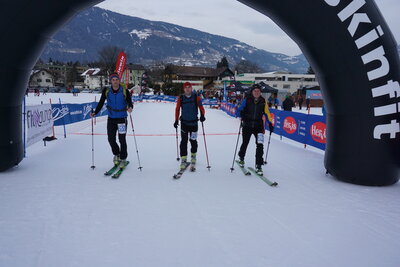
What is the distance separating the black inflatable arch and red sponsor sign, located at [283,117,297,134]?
4.26 m

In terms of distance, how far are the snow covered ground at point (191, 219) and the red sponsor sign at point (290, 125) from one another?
3.69m

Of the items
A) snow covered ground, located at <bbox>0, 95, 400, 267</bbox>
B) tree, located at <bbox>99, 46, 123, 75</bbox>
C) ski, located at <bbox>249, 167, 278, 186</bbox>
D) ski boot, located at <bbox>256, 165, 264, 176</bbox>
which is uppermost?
tree, located at <bbox>99, 46, 123, 75</bbox>

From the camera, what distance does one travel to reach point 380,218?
338 cm

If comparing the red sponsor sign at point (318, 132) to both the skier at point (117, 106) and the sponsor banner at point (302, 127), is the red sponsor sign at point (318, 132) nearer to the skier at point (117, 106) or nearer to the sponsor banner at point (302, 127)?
the sponsor banner at point (302, 127)

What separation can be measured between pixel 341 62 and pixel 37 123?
7111 millimetres

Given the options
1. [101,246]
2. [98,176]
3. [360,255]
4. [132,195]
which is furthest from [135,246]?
[98,176]

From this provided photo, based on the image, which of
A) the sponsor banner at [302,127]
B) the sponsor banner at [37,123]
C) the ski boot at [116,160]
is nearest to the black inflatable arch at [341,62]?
the sponsor banner at [37,123]

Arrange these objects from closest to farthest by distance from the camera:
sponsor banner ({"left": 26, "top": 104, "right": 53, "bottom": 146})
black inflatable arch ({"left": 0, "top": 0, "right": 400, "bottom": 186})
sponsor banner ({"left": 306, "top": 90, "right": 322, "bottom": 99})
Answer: black inflatable arch ({"left": 0, "top": 0, "right": 400, "bottom": 186}), sponsor banner ({"left": 26, "top": 104, "right": 53, "bottom": 146}), sponsor banner ({"left": 306, "top": 90, "right": 322, "bottom": 99})

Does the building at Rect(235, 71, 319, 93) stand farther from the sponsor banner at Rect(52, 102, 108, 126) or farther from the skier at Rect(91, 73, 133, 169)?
the skier at Rect(91, 73, 133, 169)

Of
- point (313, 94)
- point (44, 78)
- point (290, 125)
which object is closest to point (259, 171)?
point (290, 125)

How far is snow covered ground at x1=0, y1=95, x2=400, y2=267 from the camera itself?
2.53m

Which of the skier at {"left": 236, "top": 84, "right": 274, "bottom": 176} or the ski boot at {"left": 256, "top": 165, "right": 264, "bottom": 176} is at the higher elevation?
the skier at {"left": 236, "top": 84, "right": 274, "bottom": 176}

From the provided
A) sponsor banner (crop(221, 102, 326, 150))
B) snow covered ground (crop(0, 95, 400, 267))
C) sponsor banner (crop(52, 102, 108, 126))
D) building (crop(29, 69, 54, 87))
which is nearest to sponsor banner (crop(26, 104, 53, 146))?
sponsor banner (crop(52, 102, 108, 126))

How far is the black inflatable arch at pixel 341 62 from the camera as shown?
13.5ft
